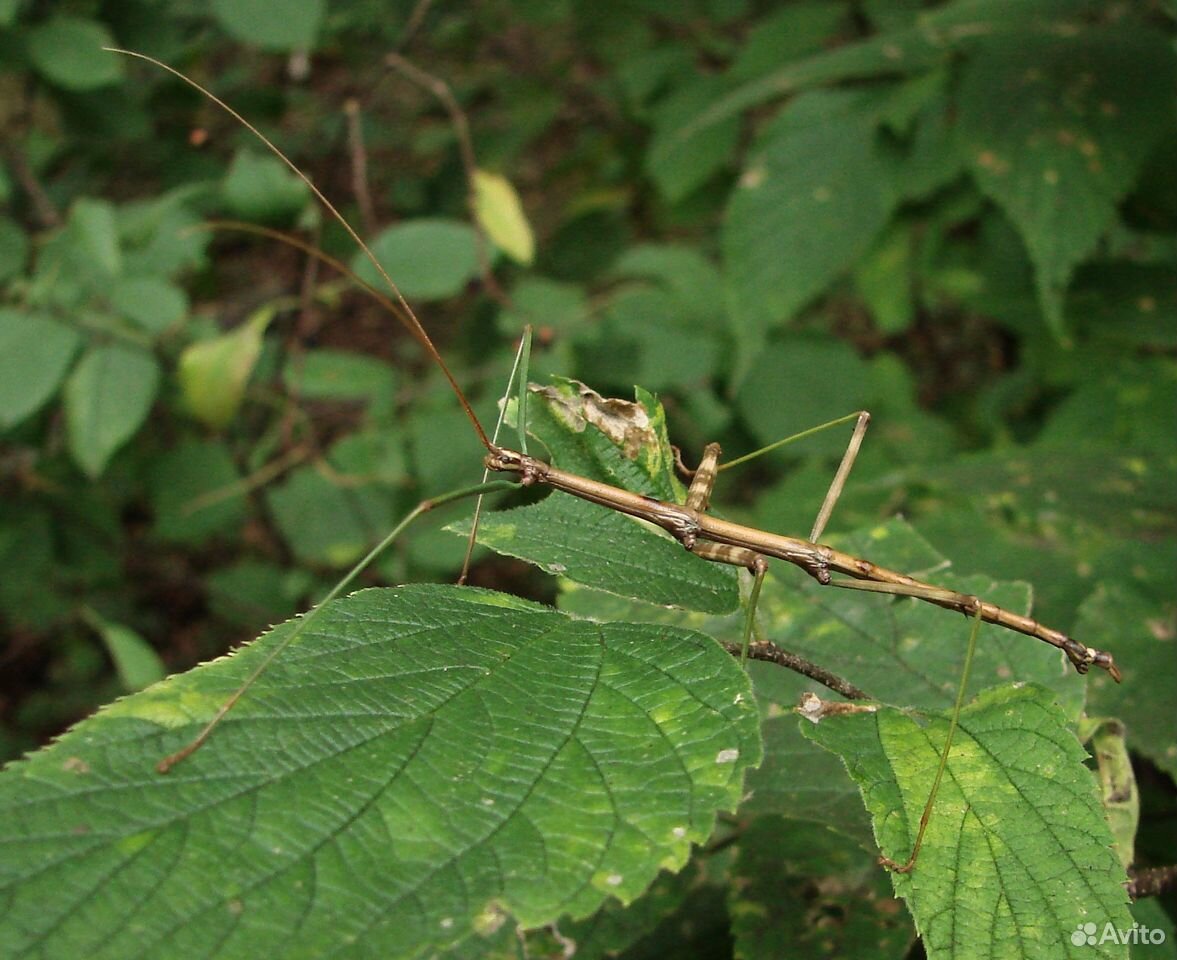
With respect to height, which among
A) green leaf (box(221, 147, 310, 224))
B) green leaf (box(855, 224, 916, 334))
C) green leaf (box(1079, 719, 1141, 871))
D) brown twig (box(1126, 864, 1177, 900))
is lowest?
green leaf (box(855, 224, 916, 334))

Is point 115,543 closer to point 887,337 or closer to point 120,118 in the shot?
point 120,118

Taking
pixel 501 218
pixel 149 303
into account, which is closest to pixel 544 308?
pixel 501 218

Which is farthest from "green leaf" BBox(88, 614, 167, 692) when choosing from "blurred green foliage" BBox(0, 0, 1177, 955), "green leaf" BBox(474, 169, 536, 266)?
"green leaf" BBox(474, 169, 536, 266)

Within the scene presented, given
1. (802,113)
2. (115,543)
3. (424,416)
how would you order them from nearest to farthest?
1. (802,113)
2. (424,416)
3. (115,543)

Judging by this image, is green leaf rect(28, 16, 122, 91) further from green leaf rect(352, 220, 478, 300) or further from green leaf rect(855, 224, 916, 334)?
green leaf rect(855, 224, 916, 334)

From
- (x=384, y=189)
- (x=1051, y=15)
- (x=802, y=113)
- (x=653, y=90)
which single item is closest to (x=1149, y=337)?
(x=1051, y=15)
